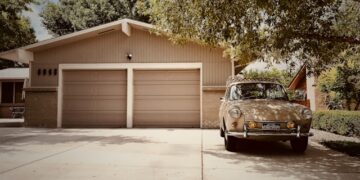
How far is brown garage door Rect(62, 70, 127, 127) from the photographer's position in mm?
16297

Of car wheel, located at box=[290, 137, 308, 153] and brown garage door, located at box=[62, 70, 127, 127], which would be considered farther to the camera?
brown garage door, located at box=[62, 70, 127, 127]

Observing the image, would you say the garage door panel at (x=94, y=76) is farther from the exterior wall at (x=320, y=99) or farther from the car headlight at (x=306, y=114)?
the exterior wall at (x=320, y=99)

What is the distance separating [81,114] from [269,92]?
380 inches

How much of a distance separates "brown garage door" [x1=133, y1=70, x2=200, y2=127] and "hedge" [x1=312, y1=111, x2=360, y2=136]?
17.4 feet

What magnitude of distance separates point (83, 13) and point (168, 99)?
78.9ft

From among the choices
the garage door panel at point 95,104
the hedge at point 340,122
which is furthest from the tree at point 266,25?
the garage door panel at point 95,104

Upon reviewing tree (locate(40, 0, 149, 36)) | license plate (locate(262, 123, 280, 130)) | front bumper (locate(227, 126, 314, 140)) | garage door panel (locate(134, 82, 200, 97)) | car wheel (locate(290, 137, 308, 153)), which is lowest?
car wheel (locate(290, 137, 308, 153))

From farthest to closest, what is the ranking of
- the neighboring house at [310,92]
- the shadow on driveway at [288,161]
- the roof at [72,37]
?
1. the neighboring house at [310,92]
2. the roof at [72,37]
3. the shadow on driveway at [288,161]

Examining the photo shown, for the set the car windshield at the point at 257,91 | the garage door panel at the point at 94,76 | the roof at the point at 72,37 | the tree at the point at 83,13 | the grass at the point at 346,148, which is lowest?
the grass at the point at 346,148

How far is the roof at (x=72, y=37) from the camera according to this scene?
1570cm

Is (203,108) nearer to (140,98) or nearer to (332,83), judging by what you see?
(140,98)

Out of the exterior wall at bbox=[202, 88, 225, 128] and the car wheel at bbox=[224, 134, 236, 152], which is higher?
the exterior wall at bbox=[202, 88, 225, 128]

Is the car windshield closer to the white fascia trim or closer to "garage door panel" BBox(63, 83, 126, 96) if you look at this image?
the white fascia trim

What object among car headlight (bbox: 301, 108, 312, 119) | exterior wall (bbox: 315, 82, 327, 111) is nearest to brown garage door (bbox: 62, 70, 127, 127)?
car headlight (bbox: 301, 108, 312, 119)
